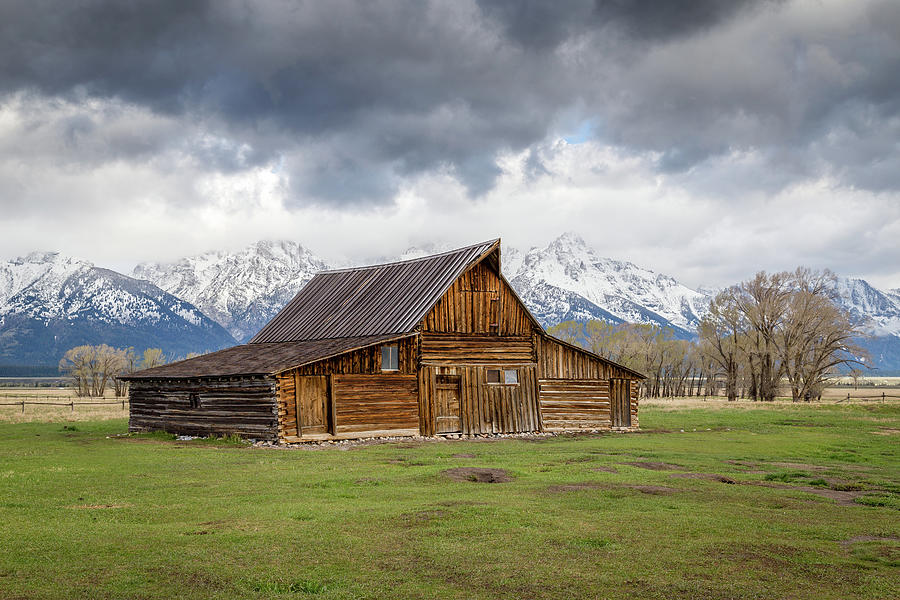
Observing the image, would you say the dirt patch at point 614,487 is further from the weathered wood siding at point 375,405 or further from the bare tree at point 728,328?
the bare tree at point 728,328

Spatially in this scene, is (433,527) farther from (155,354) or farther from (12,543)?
(155,354)

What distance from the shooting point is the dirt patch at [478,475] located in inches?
773

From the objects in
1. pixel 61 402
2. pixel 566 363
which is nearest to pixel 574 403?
pixel 566 363

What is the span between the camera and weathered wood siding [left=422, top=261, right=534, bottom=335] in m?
37.9

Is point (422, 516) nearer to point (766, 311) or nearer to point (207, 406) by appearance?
point (207, 406)

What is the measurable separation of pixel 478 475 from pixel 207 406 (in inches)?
776

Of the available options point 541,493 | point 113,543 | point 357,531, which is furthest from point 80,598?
point 541,493

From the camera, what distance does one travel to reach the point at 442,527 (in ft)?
42.5

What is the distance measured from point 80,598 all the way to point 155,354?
127739 millimetres

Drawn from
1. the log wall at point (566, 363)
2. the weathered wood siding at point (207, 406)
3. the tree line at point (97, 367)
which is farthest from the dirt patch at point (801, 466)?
the tree line at point (97, 367)

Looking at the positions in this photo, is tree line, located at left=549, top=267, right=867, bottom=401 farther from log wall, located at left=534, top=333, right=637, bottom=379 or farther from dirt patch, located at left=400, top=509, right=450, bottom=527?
dirt patch, located at left=400, top=509, right=450, bottom=527

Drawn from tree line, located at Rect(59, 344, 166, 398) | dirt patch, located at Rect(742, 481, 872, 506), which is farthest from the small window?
tree line, located at Rect(59, 344, 166, 398)

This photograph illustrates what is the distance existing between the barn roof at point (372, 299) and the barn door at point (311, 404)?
500 cm

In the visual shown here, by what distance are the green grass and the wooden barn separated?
303 inches
